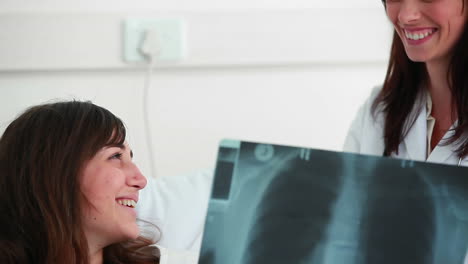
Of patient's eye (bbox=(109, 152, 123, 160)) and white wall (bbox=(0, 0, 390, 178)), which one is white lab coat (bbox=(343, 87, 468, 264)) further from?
patient's eye (bbox=(109, 152, 123, 160))

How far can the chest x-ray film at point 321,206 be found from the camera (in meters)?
0.88

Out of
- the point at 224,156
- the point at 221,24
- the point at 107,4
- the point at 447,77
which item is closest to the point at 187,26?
the point at 221,24

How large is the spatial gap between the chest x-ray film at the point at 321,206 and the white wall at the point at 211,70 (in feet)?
3.55

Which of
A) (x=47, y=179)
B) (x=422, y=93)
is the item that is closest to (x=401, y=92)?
(x=422, y=93)

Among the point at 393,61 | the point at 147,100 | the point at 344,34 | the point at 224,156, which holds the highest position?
the point at 344,34

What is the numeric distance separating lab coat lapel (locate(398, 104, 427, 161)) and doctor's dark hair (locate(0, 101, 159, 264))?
0.63 m

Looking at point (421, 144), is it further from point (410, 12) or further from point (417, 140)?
point (410, 12)

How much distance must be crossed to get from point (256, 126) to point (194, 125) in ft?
0.60

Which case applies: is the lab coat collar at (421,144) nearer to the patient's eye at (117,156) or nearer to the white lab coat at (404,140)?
the white lab coat at (404,140)

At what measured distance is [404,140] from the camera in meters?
1.51

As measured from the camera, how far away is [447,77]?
146 centimetres

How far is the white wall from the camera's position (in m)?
1.91

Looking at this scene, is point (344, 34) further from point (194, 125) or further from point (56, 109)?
point (56, 109)

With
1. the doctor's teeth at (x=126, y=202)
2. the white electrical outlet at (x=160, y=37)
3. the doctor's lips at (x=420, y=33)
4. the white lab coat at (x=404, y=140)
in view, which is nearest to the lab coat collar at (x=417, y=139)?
the white lab coat at (x=404, y=140)
